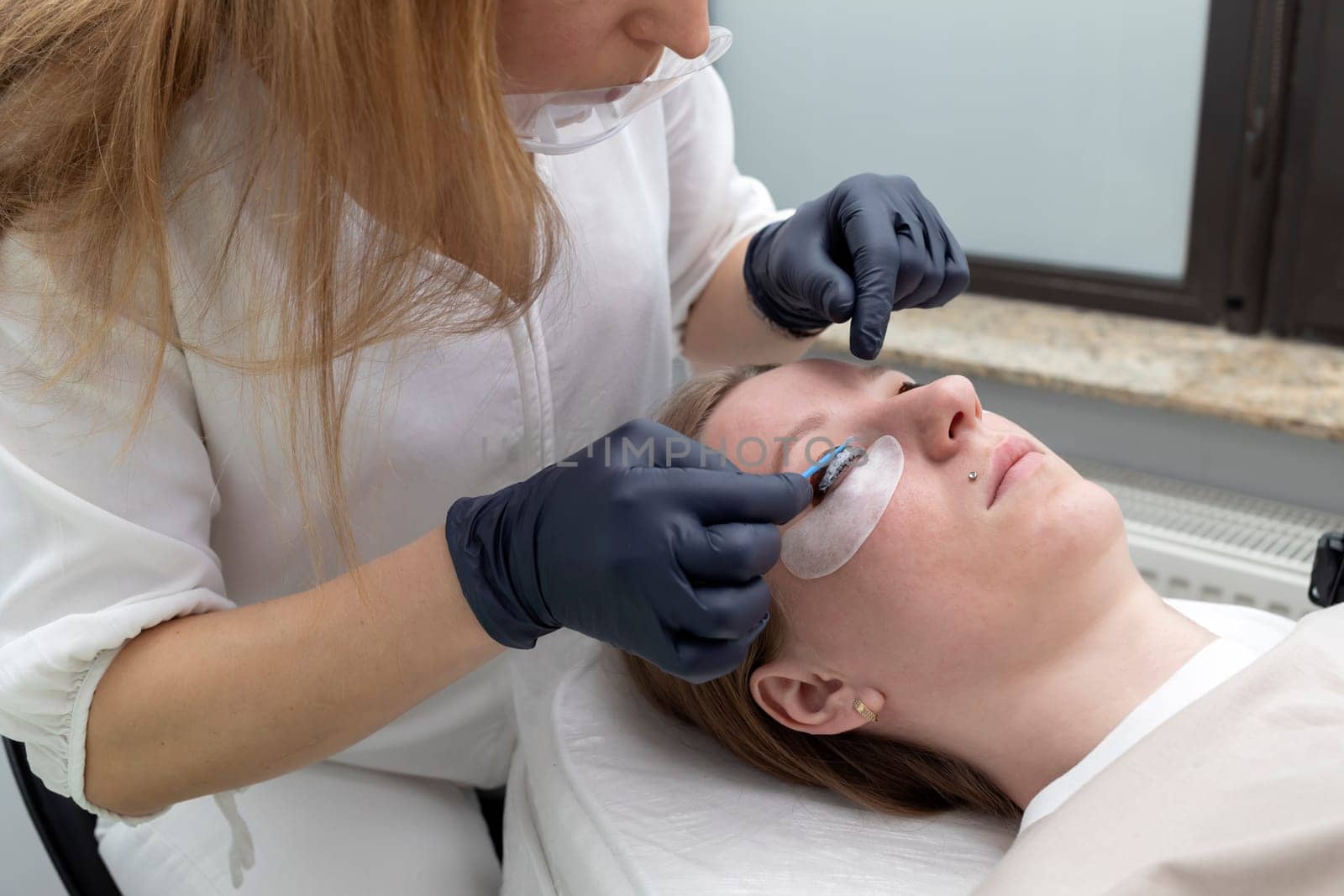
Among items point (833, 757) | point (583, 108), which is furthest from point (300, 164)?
point (833, 757)

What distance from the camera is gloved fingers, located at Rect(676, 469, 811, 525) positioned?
2.90 ft

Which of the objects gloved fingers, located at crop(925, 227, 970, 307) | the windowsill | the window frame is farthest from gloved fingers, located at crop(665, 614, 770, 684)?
the window frame

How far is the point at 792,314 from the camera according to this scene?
1.38 m

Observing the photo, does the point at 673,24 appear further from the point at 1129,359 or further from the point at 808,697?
the point at 1129,359

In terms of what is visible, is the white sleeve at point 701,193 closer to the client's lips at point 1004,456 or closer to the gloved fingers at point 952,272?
the gloved fingers at point 952,272

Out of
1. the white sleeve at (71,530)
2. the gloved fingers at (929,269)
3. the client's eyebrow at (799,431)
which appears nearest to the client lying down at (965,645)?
the client's eyebrow at (799,431)

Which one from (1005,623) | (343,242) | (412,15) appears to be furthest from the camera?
(1005,623)

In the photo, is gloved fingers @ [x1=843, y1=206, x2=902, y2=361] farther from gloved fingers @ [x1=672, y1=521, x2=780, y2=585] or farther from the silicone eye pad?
gloved fingers @ [x1=672, y1=521, x2=780, y2=585]

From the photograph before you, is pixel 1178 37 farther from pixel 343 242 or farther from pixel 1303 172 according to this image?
pixel 343 242

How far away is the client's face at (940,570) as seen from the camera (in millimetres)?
1083

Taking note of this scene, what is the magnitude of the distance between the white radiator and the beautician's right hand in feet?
3.71

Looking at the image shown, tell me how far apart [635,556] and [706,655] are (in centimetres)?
10

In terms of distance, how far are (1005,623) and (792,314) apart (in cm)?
49

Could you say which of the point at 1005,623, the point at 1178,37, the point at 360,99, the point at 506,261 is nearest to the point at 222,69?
the point at 360,99
